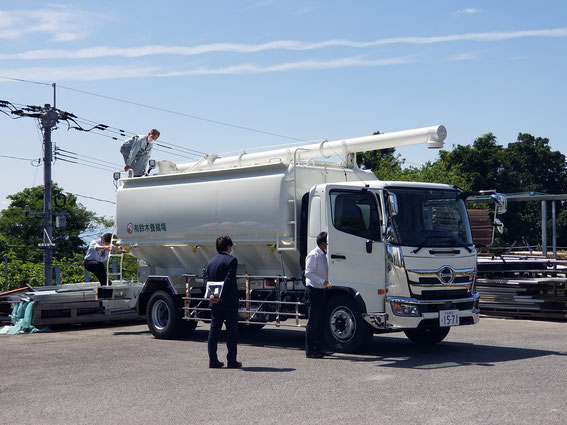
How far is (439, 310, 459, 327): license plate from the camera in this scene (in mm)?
11820

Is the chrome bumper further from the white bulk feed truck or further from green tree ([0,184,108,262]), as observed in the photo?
green tree ([0,184,108,262])

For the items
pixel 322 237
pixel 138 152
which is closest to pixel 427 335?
pixel 322 237

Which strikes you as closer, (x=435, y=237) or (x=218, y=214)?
(x=435, y=237)

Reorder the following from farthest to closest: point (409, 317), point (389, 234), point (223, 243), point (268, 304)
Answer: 1. point (268, 304)
2. point (389, 234)
3. point (409, 317)
4. point (223, 243)

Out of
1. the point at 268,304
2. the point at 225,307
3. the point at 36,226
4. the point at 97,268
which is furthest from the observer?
the point at 36,226

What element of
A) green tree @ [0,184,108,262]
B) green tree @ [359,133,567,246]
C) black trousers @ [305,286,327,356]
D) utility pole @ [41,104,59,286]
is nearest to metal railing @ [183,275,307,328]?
black trousers @ [305,286,327,356]

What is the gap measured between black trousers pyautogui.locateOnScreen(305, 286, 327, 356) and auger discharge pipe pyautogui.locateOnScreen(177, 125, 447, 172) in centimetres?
291

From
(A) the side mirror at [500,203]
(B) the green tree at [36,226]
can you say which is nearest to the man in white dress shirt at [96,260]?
(A) the side mirror at [500,203]

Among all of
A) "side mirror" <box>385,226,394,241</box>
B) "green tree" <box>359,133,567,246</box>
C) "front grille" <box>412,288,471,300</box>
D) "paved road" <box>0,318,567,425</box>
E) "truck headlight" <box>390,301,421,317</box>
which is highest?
"green tree" <box>359,133,567,246</box>

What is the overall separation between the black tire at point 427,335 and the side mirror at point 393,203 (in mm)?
2626

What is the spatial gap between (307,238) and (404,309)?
2.19m

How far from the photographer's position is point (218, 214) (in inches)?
570

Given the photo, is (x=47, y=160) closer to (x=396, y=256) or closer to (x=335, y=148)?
(x=335, y=148)

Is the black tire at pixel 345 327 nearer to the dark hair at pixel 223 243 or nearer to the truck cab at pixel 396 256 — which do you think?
the truck cab at pixel 396 256
